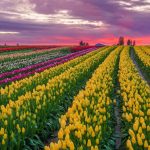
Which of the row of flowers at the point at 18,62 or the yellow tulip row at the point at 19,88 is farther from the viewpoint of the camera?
the row of flowers at the point at 18,62

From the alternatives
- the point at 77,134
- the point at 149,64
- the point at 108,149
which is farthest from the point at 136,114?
the point at 149,64

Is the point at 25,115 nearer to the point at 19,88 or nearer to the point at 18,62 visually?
the point at 19,88

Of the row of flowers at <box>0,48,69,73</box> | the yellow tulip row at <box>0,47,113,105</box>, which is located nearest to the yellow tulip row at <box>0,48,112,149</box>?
the yellow tulip row at <box>0,47,113,105</box>

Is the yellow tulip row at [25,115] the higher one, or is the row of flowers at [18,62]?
the yellow tulip row at [25,115]

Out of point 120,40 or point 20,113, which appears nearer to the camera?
point 20,113

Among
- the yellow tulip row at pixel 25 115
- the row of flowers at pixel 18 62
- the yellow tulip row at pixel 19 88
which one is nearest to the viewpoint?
the yellow tulip row at pixel 25 115

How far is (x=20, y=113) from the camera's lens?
7816 millimetres

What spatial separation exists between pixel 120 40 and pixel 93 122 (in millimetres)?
106926

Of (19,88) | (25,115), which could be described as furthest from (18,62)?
(25,115)

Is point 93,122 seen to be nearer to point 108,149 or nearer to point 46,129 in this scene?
point 108,149

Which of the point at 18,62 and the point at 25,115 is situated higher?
the point at 25,115

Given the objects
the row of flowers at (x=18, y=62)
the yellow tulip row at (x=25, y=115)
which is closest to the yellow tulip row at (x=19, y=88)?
the yellow tulip row at (x=25, y=115)

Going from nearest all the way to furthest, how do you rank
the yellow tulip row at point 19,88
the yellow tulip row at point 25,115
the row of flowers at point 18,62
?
the yellow tulip row at point 25,115 < the yellow tulip row at point 19,88 < the row of flowers at point 18,62

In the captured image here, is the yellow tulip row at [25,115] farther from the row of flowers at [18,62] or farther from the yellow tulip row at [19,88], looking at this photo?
the row of flowers at [18,62]
